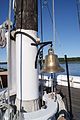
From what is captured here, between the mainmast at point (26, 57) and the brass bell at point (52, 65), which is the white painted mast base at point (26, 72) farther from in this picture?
the brass bell at point (52, 65)

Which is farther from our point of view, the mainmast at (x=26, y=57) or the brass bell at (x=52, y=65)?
the mainmast at (x=26, y=57)

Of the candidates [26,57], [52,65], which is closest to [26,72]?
[26,57]

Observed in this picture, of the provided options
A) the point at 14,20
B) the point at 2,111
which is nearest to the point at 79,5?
the point at 14,20

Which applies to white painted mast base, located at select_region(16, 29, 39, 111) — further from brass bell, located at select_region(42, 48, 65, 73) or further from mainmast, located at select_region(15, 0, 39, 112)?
brass bell, located at select_region(42, 48, 65, 73)

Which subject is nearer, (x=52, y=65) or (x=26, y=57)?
(x=52, y=65)

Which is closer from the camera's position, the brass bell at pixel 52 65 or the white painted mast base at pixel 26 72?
the brass bell at pixel 52 65

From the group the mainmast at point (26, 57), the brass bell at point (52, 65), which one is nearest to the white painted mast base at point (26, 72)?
the mainmast at point (26, 57)

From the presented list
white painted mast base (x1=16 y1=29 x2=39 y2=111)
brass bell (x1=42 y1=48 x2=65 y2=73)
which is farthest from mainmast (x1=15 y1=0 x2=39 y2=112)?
brass bell (x1=42 y1=48 x2=65 y2=73)

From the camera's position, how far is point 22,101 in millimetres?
2834

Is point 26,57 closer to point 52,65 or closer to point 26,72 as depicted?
point 26,72

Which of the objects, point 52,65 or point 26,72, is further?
point 26,72

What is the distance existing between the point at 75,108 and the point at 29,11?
12.6ft

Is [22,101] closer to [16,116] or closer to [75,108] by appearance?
[16,116]

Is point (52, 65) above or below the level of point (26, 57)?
below
